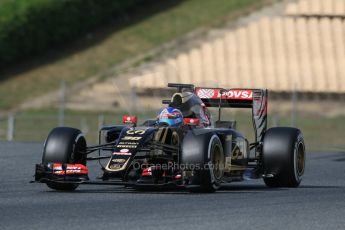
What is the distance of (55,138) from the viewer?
1212 centimetres

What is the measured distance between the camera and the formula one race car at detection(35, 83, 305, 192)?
1169cm

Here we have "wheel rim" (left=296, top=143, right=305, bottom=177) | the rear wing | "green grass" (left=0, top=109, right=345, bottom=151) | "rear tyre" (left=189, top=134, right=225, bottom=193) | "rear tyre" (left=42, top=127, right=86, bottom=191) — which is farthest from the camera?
"green grass" (left=0, top=109, right=345, bottom=151)

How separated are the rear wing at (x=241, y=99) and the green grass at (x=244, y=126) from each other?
10433mm

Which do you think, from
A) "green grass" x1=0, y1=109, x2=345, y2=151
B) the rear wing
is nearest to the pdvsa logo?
the rear wing

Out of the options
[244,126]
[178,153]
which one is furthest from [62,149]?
[244,126]

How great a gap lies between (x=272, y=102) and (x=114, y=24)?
10.2 m

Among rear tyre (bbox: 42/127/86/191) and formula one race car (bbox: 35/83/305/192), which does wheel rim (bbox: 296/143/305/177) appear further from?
rear tyre (bbox: 42/127/86/191)

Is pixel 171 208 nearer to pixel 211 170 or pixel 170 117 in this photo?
pixel 211 170

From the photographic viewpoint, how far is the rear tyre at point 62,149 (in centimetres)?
1203

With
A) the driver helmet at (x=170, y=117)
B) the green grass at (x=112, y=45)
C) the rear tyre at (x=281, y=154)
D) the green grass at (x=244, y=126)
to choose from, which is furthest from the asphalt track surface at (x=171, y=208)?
the green grass at (x=112, y=45)

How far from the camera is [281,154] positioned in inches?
513

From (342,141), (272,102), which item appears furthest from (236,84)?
(342,141)

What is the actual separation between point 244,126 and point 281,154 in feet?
45.0

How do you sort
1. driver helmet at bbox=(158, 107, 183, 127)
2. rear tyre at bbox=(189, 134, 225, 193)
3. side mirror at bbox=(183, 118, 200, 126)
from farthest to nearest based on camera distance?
side mirror at bbox=(183, 118, 200, 126)
driver helmet at bbox=(158, 107, 183, 127)
rear tyre at bbox=(189, 134, 225, 193)
